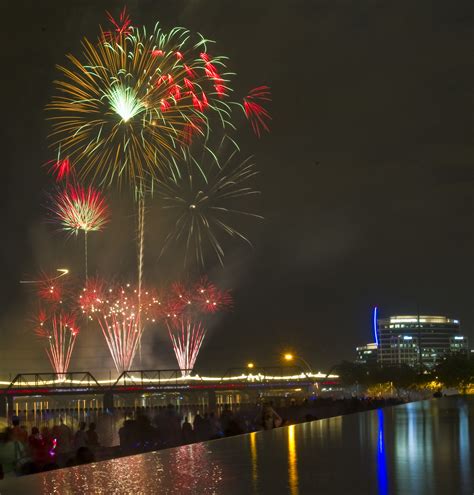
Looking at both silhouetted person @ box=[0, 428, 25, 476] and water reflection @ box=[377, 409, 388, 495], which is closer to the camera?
water reflection @ box=[377, 409, 388, 495]

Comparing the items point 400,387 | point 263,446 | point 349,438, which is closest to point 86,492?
point 263,446

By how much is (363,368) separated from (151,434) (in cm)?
8522

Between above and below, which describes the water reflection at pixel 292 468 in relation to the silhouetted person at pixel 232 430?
above

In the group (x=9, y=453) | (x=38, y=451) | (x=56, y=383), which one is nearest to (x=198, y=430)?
(x=38, y=451)

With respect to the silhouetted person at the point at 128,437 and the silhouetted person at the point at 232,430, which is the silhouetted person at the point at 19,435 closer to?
the silhouetted person at the point at 128,437

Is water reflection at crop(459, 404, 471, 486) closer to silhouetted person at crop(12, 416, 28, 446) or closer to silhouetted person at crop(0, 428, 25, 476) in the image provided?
silhouetted person at crop(0, 428, 25, 476)

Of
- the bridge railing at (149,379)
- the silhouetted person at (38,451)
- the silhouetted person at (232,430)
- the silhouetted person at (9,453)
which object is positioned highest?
the silhouetted person at (9,453)

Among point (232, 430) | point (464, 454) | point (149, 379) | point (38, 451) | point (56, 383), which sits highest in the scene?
point (464, 454)

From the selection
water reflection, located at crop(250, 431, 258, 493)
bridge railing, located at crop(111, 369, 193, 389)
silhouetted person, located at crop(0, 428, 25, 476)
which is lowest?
bridge railing, located at crop(111, 369, 193, 389)

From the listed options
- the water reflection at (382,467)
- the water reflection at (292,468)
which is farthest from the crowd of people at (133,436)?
the water reflection at (382,467)

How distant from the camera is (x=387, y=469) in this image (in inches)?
248

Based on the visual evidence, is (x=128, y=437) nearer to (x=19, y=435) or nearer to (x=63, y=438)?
(x=63, y=438)

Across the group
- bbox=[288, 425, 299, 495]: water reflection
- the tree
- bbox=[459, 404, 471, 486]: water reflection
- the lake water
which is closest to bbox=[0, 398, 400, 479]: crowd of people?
bbox=[288, 425, 299, 495]: water reflection

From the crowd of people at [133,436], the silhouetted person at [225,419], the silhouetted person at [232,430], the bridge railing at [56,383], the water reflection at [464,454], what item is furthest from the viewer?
the bridge railing at [56,383]
